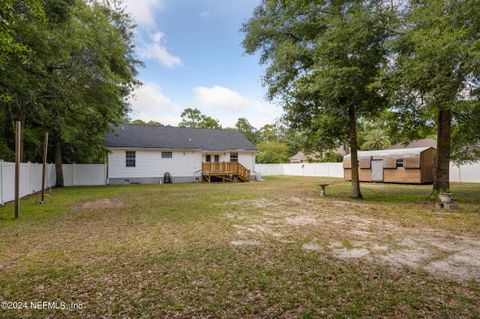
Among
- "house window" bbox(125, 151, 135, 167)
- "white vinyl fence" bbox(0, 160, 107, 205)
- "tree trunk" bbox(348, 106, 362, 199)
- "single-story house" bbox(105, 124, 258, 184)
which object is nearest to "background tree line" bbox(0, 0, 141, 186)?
"white vinyl fence" bbox(0, 160, 107, 205)

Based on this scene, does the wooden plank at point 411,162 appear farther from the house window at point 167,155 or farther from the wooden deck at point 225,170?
the house window at point 167,155

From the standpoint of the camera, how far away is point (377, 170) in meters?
19.2

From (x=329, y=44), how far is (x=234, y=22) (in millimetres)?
6084

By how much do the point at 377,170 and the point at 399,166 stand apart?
155cm

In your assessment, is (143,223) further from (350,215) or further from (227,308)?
(350,215)

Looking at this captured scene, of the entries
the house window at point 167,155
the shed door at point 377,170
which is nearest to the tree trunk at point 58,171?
the house window at point 167,155

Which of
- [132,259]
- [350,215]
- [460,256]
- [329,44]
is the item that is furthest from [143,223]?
[329,44]

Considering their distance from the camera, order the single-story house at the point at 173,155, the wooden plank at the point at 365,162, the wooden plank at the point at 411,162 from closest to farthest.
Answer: the wooden plank at the point at 411,162
the single-story house at the point at 173,155
the wooden plank at the point at 365,162

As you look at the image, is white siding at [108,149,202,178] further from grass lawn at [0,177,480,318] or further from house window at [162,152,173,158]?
grass lawn at [0,177,480,318]

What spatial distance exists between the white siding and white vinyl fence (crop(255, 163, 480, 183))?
1349 cm

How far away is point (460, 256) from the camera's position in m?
4.09

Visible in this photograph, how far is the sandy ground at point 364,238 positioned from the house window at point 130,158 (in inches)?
554

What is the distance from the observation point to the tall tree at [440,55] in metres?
6.52

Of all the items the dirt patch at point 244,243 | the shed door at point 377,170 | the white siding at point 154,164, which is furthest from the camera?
the white siding at point 154,164
